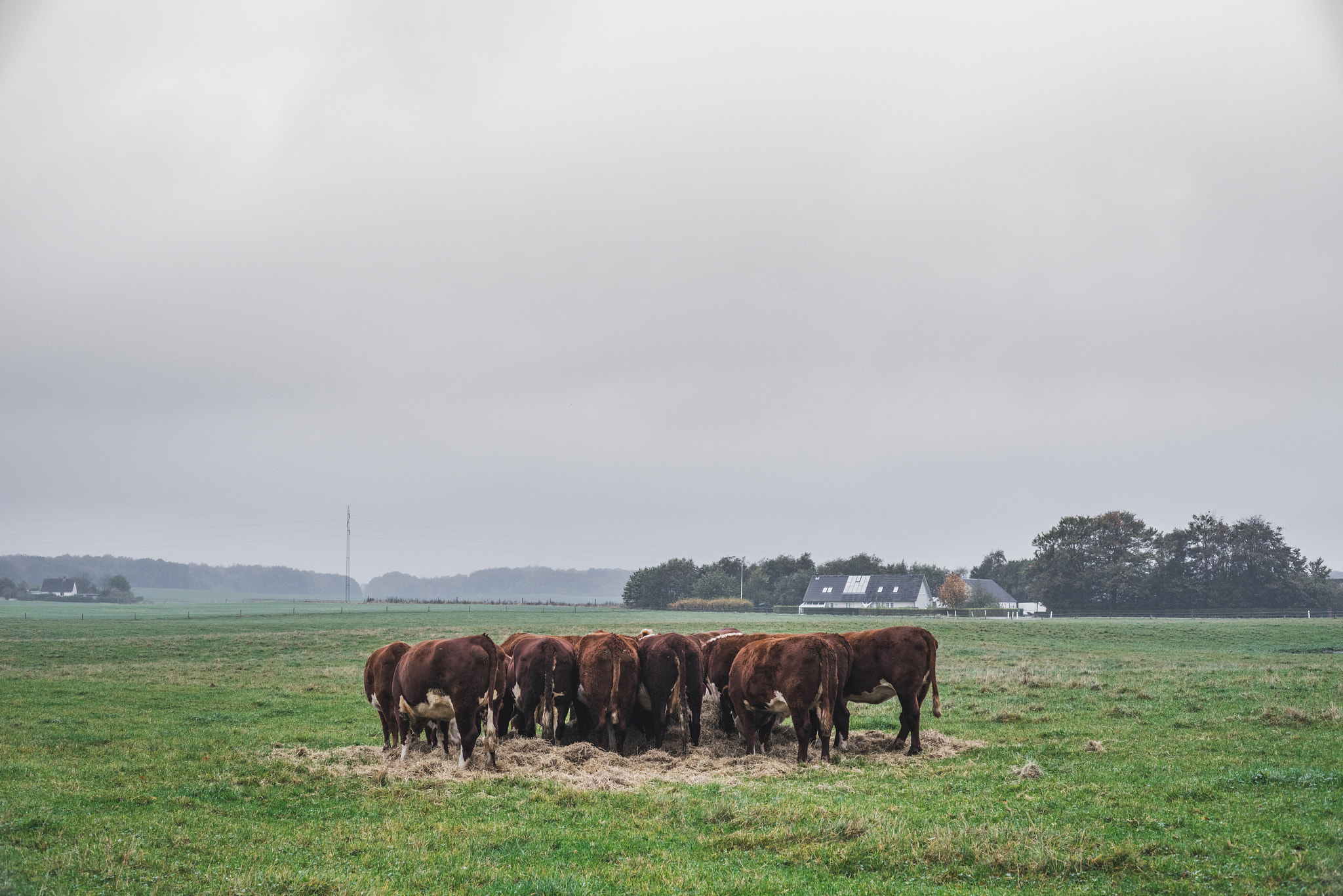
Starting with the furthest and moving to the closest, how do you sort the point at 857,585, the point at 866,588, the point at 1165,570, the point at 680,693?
1. the point at 857,585
2. the point at 866,588
3. the point at 1165,570
4. the point at 680,693

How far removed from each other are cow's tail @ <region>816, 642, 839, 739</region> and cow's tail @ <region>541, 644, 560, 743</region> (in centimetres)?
486

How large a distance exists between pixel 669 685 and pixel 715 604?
96136 mm

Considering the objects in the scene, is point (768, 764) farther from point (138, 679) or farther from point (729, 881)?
point (138, 679)

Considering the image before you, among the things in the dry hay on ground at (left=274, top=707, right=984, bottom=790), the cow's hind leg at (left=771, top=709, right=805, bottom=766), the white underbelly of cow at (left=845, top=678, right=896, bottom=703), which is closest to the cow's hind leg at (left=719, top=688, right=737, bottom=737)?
the dry hay on ground at (left=274, top=707, right=984, bottom=790)

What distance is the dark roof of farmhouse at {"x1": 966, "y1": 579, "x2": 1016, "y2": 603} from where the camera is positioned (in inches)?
4577

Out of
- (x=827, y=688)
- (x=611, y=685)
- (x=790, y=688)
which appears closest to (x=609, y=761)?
(x=611, y=685)

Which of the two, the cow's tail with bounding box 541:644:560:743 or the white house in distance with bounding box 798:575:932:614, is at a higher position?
the cow's tail with bounding box 541:644:560:743

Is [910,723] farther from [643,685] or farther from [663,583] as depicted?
[663,583]

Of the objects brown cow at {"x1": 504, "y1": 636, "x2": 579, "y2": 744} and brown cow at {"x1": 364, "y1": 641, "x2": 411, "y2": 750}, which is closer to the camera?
brown cow at {"x1": 364, "y1": 641, "x2": 411, "y2": 750}

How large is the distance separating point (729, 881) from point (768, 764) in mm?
6164

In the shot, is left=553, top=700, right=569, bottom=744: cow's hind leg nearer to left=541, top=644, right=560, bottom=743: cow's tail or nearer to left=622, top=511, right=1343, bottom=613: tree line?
left=541, top=644, right=560, bottom=743: cow's tail

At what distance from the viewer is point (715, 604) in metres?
110

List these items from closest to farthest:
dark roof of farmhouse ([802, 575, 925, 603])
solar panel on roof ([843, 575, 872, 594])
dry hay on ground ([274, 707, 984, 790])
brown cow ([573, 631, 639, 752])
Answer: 1. dry hay on ground ([274, 707, 984, 790])
2. brown cow ([573, 631, 639, 752])
3. dark roof of farmhouse ([802, 575, 925, 603])
4. solar panel on roof ([843, 575, 872, 594])

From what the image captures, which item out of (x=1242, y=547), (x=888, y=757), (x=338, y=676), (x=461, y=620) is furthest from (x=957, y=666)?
(x=1242, y=547)
